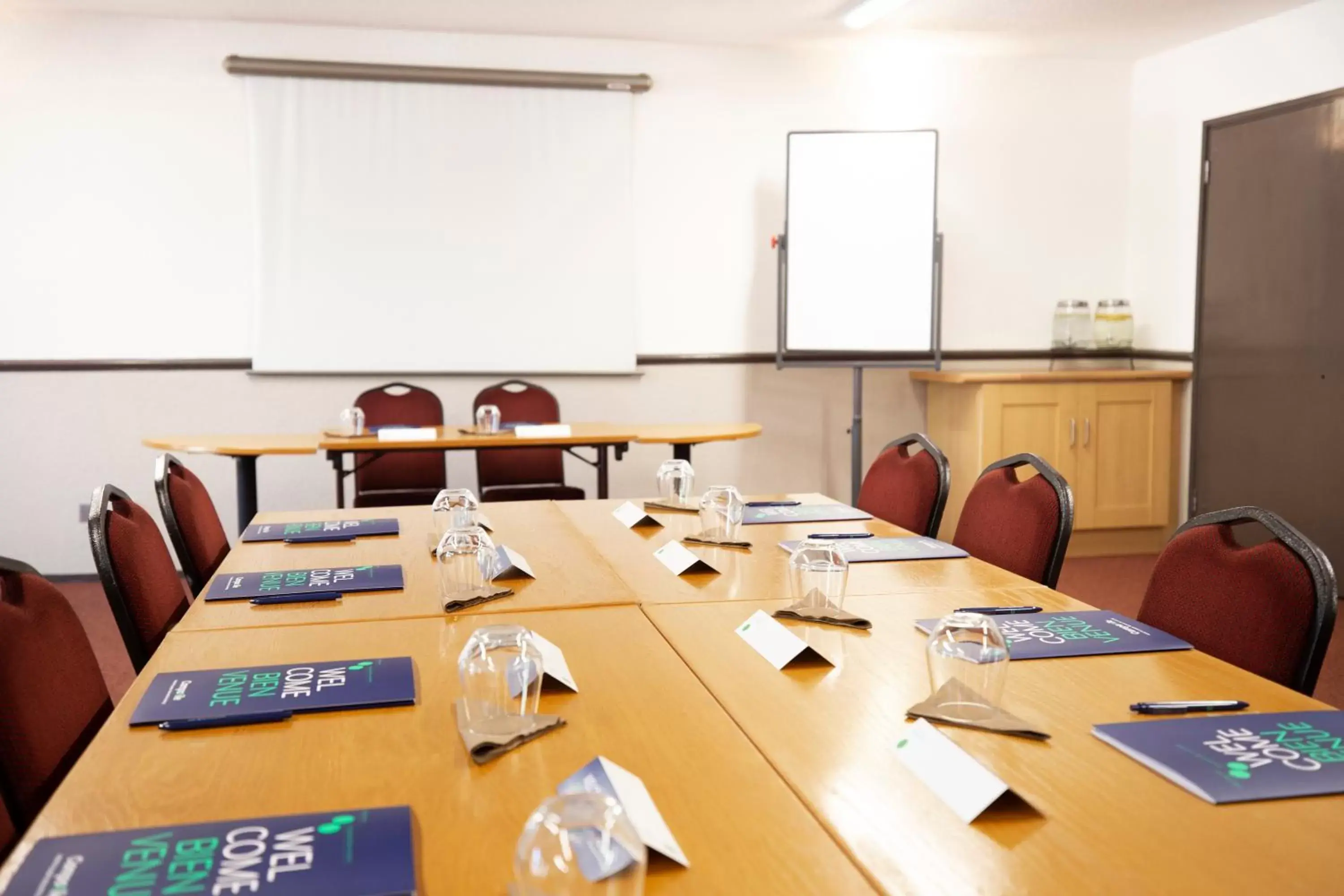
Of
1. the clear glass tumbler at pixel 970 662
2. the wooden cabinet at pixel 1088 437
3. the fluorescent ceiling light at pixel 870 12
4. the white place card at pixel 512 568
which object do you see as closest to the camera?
the clear glass tumbler at pixel 970 662

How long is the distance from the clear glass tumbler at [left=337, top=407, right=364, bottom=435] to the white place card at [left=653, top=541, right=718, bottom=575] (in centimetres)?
247

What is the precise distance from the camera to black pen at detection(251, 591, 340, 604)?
6.68 feet

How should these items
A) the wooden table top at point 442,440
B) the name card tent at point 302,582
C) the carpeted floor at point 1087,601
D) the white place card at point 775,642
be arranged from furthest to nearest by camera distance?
the wooden table top at point 442,440
the carpeted floor at point 1087,601
the name card tent at point 302,582
the white place card at point 775,642

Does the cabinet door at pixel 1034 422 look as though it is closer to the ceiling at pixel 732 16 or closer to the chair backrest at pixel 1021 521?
the ceiling at pixel 732 16

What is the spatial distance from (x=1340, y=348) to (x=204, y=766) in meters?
5.06

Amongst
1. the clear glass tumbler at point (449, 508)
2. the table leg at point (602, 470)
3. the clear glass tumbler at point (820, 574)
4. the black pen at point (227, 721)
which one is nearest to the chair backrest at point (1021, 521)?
the clear glass tumbler at point (820, 574)

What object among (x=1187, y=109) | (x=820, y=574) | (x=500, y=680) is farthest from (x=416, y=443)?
(x=1187, y=109)

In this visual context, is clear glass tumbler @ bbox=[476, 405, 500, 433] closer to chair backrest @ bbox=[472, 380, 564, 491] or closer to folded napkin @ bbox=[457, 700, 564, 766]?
chair backrest @ bbox=[472, 380, 564, 491]

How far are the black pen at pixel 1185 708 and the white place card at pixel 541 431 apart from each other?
321 centimetres

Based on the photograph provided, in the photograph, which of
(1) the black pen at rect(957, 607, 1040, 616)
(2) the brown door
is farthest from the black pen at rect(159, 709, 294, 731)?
(2) the brown door

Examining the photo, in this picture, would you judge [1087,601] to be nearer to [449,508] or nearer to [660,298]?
[660,298]

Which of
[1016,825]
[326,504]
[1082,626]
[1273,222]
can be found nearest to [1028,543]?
[1082,626]

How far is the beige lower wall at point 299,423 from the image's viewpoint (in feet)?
17.7

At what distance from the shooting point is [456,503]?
8.18 feet
